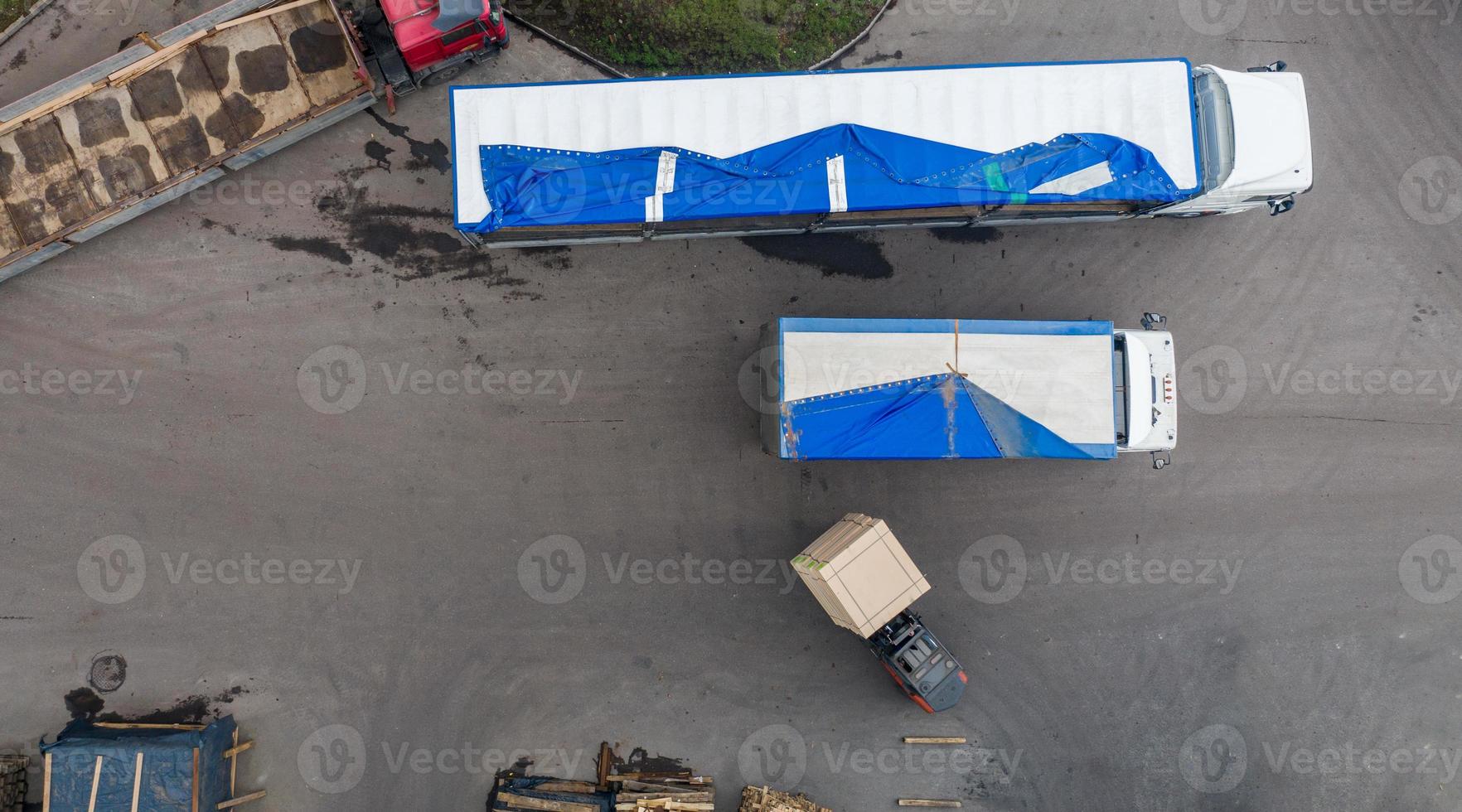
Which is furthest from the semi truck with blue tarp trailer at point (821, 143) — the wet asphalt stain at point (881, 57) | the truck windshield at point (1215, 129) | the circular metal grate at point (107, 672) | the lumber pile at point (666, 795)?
the circular metal grate at point (107, 672)

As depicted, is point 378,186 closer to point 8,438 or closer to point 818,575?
point 8,438

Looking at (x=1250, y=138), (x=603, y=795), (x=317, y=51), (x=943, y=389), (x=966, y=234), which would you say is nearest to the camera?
(x=943, y=389)

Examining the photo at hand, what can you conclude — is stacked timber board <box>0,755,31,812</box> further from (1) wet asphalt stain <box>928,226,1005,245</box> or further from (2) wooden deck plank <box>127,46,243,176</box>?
(1) wet asphalt stain <box>928,226,1005,245</box>

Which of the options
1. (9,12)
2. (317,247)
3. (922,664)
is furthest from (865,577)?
(9,12)

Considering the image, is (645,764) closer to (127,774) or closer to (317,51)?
(127,774)

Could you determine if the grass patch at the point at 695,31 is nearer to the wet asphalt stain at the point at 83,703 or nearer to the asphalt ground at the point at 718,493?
the asphalt ground at the point at 718,493

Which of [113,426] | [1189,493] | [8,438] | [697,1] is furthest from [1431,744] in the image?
[8,438]
